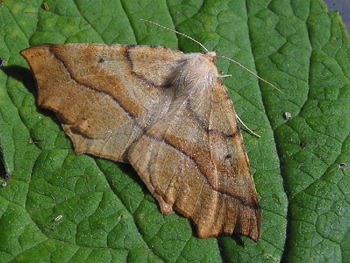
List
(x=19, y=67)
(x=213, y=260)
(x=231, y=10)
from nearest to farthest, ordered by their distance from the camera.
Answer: (x=213, y=260)
(x=19, y=67)
(x=231, y=10)

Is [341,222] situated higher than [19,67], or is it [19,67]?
[19,67]

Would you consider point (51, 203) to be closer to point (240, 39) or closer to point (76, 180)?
point (76, 180)

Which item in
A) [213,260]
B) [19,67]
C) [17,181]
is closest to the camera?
[213,260]

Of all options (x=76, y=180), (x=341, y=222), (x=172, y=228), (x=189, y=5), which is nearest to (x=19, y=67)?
(x=76, y=180)
